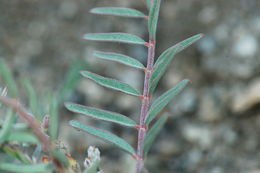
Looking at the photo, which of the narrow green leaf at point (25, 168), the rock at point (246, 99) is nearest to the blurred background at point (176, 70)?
the rock at point (246, 99)

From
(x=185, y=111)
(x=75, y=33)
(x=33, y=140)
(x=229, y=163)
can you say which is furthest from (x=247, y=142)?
(x=33, y=140)

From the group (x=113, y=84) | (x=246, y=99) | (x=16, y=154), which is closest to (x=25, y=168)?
(x=16, y=154)

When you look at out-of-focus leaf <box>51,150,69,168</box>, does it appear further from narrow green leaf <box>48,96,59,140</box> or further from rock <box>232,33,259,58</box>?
rock <box>232,33,259,58</box>

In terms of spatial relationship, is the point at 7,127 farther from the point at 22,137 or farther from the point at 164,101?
the point at 164,101

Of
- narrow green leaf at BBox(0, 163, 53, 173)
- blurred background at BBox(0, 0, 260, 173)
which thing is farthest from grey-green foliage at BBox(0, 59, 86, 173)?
blurred background at BBox(0, 0, 260, 173)

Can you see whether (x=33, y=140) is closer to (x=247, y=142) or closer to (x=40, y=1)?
(x=247, y=142)

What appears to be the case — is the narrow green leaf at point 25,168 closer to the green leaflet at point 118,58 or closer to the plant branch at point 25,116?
the plant branch at point 25,116
